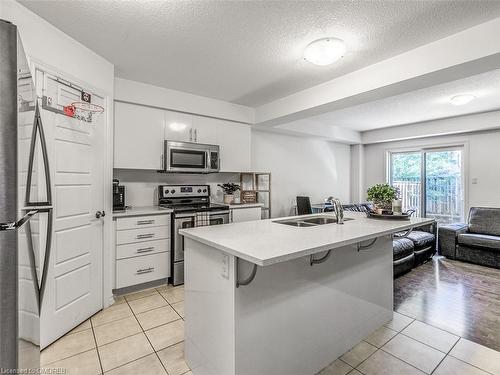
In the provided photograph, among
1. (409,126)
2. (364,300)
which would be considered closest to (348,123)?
(409,126)

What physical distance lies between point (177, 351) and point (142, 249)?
1.31 m

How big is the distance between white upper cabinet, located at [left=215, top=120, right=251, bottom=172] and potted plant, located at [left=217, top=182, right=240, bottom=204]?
0.83ft

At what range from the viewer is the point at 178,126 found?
3527 millimetres

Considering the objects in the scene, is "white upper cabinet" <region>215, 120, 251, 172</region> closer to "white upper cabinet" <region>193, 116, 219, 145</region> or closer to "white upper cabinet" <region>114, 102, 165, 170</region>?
"white upper cabinet" <region>193, 116, 219, 145</region>

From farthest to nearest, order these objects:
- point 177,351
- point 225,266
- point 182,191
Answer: point 182,191 → point 177,351 → point 225,266

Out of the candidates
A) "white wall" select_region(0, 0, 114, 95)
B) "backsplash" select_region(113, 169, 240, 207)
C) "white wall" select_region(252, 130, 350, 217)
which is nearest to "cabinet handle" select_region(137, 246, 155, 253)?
"backsplash" select_region(113, 169, 240, 207)

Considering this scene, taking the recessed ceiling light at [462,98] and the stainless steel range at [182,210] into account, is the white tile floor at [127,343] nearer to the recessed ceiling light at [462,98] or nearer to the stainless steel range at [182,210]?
the stainless steel range at [182,210]

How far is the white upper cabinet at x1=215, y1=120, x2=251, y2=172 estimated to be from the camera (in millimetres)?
3949

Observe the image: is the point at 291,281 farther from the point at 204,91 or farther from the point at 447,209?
the point at 447,209

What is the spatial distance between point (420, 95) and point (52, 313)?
472 centimetres

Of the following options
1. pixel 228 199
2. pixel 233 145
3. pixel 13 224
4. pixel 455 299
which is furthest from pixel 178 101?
pixel 455 299

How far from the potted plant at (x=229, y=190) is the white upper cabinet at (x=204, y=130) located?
719mm

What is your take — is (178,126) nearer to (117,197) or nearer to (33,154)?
(117,197)

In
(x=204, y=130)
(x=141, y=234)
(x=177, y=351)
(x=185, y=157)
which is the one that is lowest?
(x=177, y=351)
